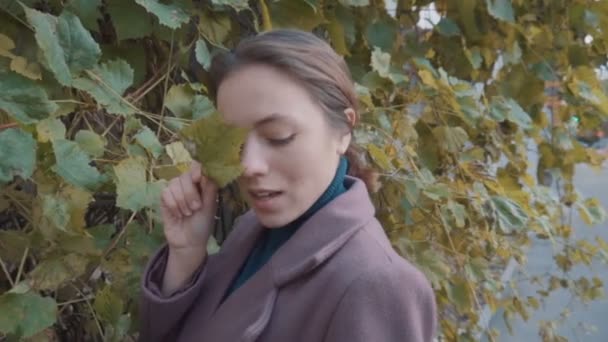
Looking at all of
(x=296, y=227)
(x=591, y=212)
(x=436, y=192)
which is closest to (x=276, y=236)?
Result: (x=296, y=227)

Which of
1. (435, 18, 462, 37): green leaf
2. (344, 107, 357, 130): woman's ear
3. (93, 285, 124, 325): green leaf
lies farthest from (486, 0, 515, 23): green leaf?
(93, 285, 124, 325): green leaf

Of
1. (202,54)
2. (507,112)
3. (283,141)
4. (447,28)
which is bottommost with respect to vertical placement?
(507,112)

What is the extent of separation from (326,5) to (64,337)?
0.93 m

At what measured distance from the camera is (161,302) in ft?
4.01

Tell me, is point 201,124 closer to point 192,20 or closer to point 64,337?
point 192,20

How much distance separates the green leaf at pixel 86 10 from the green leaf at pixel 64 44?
14 centimetres

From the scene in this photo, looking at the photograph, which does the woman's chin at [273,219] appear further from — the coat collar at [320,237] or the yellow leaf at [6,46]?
the yellow leaf at [6,46]

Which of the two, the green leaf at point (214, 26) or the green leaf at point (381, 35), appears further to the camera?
the green leaf at point (381, 35)

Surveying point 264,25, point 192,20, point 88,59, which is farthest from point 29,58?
point 264,25

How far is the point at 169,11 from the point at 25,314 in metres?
0.55

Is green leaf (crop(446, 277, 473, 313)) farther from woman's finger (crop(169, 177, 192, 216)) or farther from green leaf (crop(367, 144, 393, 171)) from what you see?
woman's finger (crop(169, 177, 192, 216))

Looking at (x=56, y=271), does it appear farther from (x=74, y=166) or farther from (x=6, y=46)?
(x=6, y=46)

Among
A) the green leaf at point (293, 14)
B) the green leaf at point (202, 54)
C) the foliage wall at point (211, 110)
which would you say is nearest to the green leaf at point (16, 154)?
the foliage wall at point (211, 110)

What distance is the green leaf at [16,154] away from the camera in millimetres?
1014
